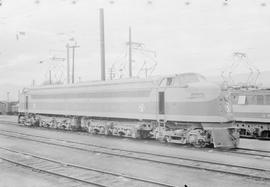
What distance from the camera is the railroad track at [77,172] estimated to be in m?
10.2

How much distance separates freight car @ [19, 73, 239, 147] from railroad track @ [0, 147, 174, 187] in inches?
249

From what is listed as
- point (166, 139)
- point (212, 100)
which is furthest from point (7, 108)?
point (212, 100)

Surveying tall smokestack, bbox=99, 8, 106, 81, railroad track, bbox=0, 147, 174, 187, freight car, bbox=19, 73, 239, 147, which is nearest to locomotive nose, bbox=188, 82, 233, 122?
freight car, bbox=19, 73, 239, 147

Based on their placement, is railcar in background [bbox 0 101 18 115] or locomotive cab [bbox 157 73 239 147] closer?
locomotive cab [bbox 157 73 239 147]

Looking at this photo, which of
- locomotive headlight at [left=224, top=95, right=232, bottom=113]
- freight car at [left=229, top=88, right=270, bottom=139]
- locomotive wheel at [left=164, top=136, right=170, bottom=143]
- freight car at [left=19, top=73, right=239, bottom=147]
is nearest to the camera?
freight car at [left=19, top=73, right=239, bottom=147]

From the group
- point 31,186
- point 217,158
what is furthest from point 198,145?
point 31,186

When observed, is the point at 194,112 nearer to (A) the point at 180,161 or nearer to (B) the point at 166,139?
(B) the point at 166,139

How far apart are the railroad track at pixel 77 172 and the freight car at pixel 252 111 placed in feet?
39.5

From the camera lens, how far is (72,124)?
25516 mm

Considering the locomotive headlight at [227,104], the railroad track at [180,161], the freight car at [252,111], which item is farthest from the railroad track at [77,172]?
the freight car at [252,111]

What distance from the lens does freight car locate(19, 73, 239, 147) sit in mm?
16625

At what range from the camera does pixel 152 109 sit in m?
18.8

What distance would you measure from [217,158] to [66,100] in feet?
46.6

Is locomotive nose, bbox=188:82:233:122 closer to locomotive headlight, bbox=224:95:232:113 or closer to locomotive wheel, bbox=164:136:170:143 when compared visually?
locomotive headlight, bbox=224:95:232:113
